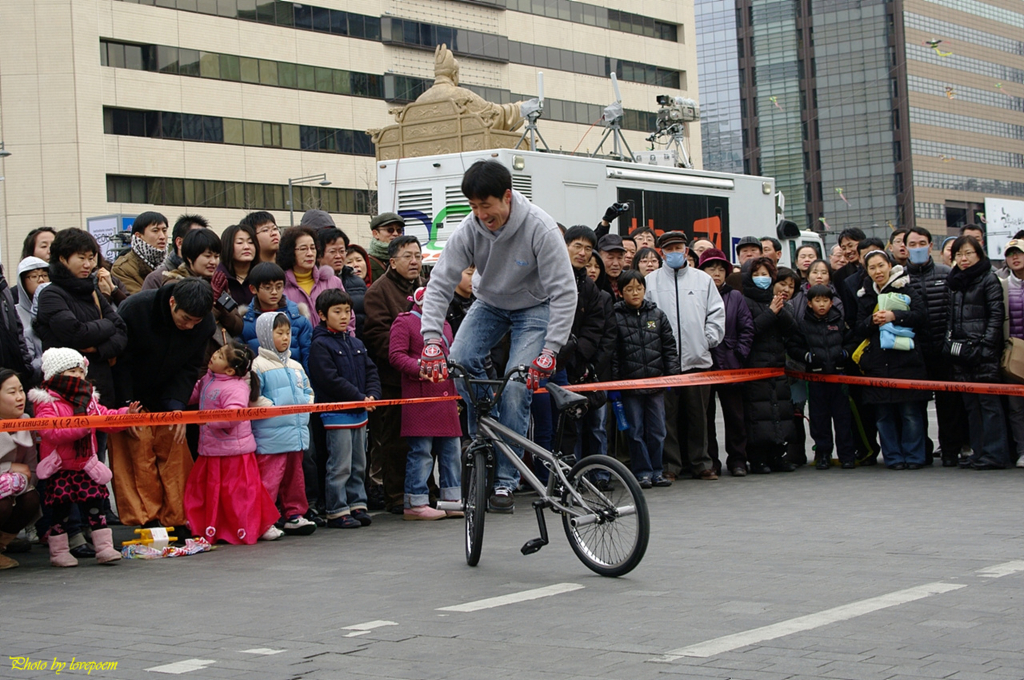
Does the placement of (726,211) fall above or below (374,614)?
above

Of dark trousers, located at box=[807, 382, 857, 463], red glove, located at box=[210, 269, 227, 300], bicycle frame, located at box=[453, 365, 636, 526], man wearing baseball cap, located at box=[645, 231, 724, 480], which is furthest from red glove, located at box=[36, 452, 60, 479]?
dark trousers, located at box=[807, 382, 857, 463]

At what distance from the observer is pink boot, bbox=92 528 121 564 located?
26.3ft

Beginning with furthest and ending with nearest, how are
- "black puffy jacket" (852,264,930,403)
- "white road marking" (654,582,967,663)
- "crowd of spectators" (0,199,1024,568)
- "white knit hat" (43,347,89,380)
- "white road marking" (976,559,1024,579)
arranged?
"black puffy jacket" (852,264,930,403) → "crowd of spectators" (0,199,1024,568) → "white knit hat" (43,347,89,380) → "white road marking" (976,559,1024,579) → "white road marking" (654,582,967,663)

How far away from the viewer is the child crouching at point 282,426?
29.9ft

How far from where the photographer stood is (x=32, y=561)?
8273mm

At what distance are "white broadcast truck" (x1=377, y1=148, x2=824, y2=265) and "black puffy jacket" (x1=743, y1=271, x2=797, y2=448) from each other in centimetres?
709

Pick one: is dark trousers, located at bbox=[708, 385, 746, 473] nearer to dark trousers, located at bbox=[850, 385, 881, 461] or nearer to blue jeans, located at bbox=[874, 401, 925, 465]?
dark trousers, located at bbox=[850, 385, 881, 461]

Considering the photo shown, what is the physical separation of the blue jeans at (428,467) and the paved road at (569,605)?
0.54m

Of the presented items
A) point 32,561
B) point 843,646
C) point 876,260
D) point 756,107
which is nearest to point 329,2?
point 876,260

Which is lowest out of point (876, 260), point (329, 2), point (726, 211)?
point (876, 260)

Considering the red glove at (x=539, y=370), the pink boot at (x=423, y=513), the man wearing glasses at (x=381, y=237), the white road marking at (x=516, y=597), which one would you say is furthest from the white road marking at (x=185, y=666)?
the man wearing glasses at (x=381, y=237)

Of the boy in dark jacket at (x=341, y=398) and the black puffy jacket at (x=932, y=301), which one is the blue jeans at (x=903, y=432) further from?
the boy in dark jacket at (x=341, y=398)

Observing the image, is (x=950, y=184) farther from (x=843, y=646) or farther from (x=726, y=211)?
(x=843, y=646)

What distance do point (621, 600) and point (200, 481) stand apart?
12.5 ft
